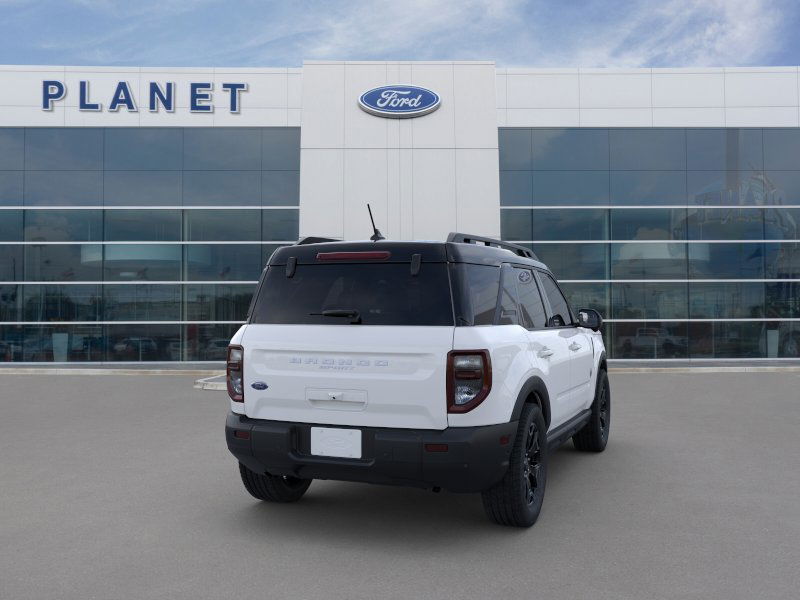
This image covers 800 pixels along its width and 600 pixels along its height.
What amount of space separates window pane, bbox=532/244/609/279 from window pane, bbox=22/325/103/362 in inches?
514

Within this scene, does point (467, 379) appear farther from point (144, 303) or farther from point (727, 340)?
point (727, 340)

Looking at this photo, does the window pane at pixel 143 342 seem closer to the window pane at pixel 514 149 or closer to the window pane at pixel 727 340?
the window pane at pixel 514 149

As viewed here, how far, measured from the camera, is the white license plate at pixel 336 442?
14.1ft

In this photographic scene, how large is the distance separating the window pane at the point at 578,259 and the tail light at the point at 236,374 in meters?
16.5

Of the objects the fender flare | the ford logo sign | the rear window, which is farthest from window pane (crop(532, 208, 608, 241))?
the rear window

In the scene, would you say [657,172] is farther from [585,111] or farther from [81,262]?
[81,262]

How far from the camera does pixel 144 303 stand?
2014 cm

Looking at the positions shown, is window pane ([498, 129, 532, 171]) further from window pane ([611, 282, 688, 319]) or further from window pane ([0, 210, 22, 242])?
window pane ([0, 210, 22, 242])

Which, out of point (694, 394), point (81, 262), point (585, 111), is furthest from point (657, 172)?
point (81, 262)

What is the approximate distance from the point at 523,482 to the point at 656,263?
17.1 metres

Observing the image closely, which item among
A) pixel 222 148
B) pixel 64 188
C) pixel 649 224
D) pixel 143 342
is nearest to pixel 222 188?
pixel 222 148

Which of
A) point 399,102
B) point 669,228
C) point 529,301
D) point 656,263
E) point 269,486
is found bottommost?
point 269,486

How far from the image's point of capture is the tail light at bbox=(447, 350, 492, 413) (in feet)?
13.6

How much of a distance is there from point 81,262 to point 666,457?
706 inches
